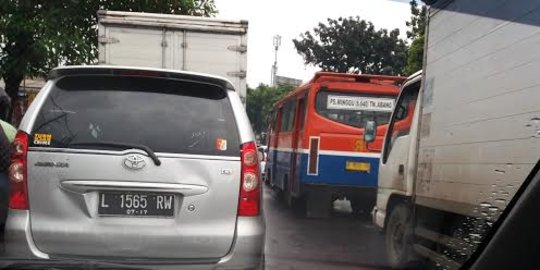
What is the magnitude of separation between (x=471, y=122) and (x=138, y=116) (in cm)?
188

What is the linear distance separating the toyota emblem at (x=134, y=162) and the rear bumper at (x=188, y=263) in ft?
1.70

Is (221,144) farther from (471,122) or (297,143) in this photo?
(297,143)

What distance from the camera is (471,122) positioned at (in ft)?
11.5

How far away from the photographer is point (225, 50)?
8.62m

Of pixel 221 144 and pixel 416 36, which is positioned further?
pixel 416 36

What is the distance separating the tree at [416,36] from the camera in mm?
3121

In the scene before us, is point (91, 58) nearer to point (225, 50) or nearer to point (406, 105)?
point (225, 50)

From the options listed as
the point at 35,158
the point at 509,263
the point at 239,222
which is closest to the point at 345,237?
the point at 239,222

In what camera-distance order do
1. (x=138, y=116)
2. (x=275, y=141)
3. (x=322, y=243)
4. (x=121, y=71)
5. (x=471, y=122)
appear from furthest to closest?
(x=275, y=141) < (x=322, y=243) < (x=121, y=71) < (x=138, y=116) < (x=471, y=122)

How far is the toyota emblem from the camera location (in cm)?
369

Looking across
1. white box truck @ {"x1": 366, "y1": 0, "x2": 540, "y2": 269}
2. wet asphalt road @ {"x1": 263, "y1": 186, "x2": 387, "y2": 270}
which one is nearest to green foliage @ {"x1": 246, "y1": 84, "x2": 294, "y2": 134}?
wet asphalt road @ {"x1": 263, "y1": 186, "x2": 387, "y2": 270}

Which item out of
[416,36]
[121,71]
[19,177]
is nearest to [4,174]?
[19,177]

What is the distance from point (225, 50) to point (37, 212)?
5.25 meters

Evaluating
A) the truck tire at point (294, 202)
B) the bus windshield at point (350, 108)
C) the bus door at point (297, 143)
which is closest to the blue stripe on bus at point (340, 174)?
the bus door at point (297, 143)
